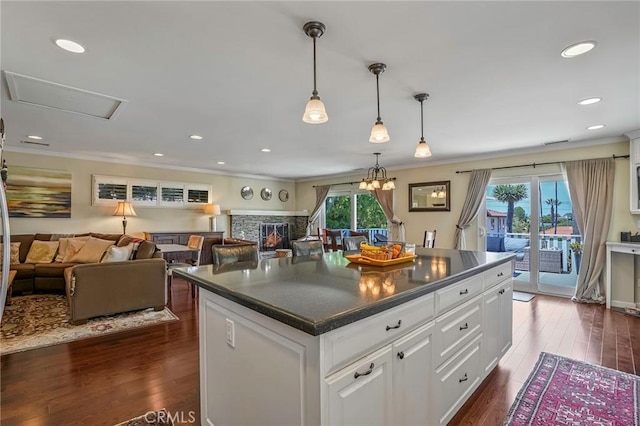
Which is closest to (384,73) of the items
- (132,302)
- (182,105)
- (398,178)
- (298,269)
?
(298,269)

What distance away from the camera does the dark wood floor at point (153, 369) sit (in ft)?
6.60

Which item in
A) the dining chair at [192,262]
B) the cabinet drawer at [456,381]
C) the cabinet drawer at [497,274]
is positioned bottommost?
the cabinet drawer at [456,381]

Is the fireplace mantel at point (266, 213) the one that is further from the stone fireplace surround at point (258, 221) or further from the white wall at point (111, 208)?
the white wall at point (111, 208)

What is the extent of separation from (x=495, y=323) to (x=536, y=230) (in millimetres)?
3526

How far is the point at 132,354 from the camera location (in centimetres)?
281

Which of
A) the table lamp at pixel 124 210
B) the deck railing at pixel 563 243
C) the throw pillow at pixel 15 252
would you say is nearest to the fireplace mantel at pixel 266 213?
the table lamp at pixel 124 210

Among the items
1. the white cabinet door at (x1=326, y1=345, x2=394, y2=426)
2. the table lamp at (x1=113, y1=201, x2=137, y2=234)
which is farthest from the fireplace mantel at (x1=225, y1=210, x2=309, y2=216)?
the white cabinet door at (x1=326, y1=345, x2=394, y2=426)

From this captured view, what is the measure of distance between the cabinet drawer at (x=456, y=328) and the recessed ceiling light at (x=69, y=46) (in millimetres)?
2886

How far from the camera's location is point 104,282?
3.66 metres

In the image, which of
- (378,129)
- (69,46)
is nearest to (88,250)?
(69,46)

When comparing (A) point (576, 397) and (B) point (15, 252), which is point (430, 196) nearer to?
(A) point (576, 397)

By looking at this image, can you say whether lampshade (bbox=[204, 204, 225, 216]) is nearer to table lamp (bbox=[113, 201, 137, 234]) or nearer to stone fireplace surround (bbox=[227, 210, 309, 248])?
stone fireplace surround (bbox=[227, 210, 309, 248])

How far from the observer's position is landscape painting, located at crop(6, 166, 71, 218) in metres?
5.18

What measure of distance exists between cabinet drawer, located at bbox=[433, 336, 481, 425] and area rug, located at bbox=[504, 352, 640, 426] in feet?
0.92
